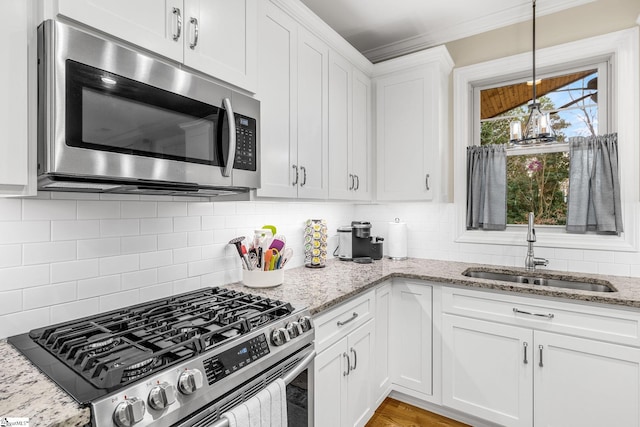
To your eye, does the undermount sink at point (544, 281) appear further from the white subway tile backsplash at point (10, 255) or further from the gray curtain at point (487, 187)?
the white subway tile backsplash at point (10, 255)

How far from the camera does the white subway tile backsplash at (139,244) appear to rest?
1513 mm

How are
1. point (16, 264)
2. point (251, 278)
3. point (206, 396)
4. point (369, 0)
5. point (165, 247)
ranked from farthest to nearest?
point (369, 0)
point (251, 278)
point (165, 247)
point (16, 264)
point (206, 396)

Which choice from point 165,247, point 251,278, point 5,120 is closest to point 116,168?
point 5,120

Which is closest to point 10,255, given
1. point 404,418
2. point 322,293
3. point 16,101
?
point 16,101

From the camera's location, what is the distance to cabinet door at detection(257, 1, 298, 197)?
1.77m

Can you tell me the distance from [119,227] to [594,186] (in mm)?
2739

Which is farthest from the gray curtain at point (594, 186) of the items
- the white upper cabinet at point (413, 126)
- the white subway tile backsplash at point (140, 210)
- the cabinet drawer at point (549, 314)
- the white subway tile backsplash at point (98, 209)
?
the white subway tile backsplash at point (98, 209)

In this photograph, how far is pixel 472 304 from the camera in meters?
2.14

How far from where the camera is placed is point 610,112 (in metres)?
2.33

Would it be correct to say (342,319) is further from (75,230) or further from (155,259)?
(75,230)

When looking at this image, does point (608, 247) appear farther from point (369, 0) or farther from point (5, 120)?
point (5, 120)

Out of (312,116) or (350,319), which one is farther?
(312,116)

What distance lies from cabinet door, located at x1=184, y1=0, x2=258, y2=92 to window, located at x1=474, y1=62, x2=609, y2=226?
1.97 meters

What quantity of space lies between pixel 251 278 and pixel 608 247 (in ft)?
7.30
